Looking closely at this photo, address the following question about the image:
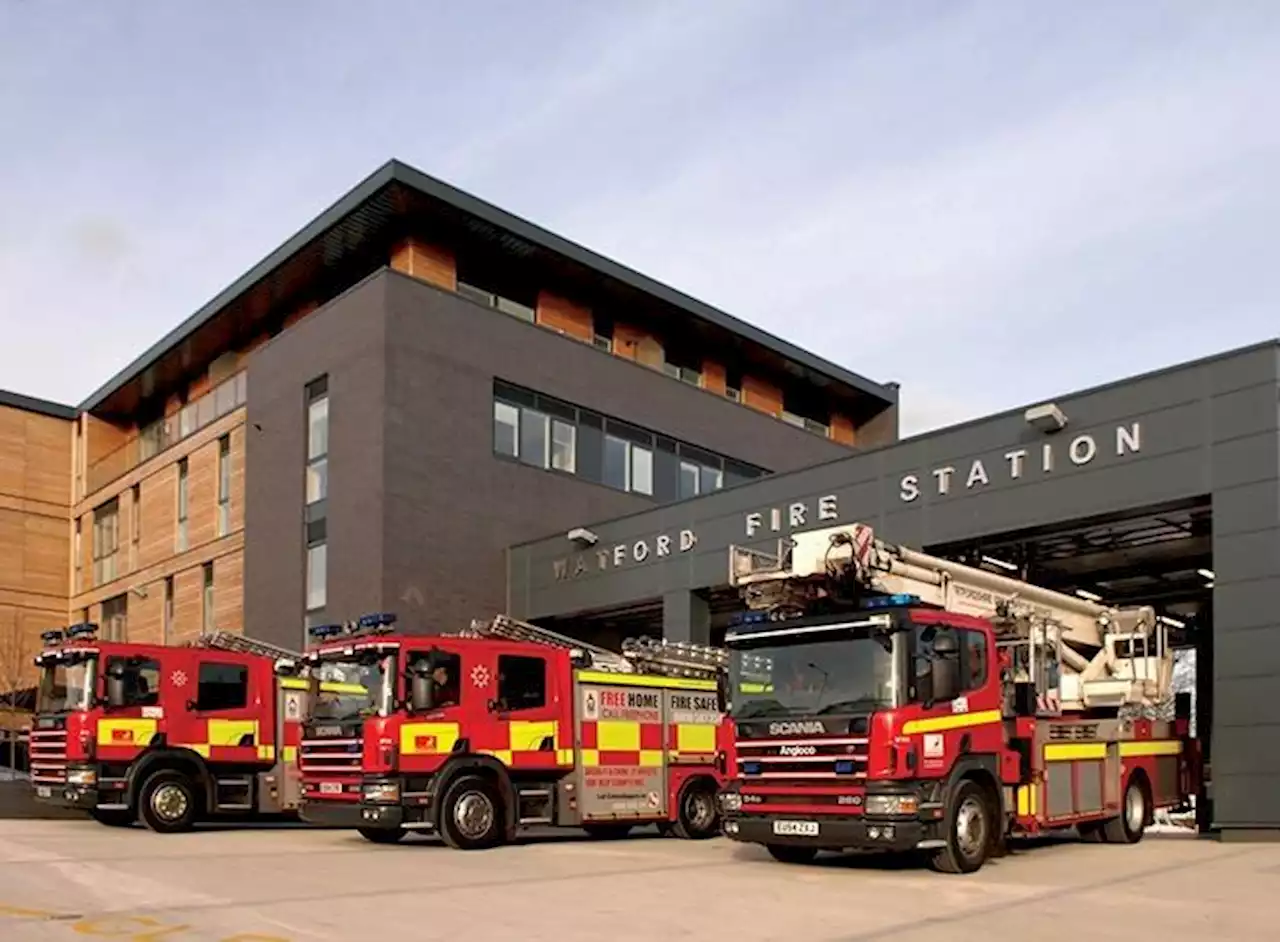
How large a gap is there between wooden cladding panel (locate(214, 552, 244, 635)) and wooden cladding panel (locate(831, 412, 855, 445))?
18.1 metres

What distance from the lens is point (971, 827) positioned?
13867mm

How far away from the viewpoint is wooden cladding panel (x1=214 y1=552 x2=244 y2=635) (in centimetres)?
3262

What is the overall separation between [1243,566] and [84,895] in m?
13.7

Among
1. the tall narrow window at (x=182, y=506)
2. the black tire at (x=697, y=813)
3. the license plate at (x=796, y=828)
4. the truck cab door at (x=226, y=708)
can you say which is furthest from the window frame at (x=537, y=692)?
the tall narrow window at (x=182, y=506)

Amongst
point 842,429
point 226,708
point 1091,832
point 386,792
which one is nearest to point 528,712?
point 386,792

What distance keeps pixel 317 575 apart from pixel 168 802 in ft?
32.2

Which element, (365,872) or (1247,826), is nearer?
(365,872)

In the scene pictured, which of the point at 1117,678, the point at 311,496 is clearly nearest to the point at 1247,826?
the point at 1117,678

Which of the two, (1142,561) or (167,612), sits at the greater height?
(1142,561)

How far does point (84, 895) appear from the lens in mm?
11648

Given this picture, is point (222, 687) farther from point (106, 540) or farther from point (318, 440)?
point (106, 540)

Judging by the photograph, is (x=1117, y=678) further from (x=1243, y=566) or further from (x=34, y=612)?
(x=34, y=612)

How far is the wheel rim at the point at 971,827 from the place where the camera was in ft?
44.9

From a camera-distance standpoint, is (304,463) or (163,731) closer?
(163,731)
